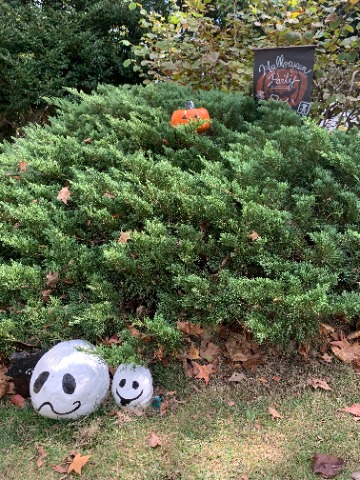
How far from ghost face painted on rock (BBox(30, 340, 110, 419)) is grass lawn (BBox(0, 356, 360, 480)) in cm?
9

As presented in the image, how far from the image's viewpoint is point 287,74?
14.8 ft

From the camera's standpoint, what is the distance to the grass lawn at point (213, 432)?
2.33 meters

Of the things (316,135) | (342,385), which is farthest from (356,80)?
(342,385)

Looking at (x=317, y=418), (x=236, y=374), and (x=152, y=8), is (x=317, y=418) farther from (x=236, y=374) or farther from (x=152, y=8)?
(x=152, y=8)

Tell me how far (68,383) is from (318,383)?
1.44 meters

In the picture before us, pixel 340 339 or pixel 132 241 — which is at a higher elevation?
pixel 132 241

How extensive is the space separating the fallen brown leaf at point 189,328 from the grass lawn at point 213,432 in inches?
8.9

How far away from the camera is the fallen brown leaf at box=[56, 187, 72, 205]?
3.71m

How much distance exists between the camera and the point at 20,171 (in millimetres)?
4320

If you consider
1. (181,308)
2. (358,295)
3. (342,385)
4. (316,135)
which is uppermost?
(316,135)

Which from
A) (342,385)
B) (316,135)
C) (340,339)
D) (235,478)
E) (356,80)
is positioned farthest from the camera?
(356,80)

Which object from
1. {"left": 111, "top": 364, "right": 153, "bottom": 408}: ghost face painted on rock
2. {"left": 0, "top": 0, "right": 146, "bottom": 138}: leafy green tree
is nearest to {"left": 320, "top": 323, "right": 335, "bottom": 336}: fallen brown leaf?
{"left": 111, "top": 364, "right": 153, "bottom": 408}: ghost face painted on rock

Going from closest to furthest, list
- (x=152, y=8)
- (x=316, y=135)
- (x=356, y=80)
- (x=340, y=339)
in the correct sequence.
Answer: (x=340, y=339) < (x=316, y=135) < (x=356, y=80) < (x=152, y=8)

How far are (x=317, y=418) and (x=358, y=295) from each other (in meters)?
0.74
